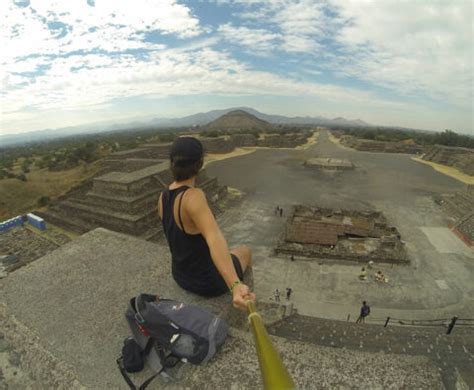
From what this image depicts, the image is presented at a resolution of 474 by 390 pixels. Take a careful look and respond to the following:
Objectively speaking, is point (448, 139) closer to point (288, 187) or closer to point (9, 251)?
point (288, 187)

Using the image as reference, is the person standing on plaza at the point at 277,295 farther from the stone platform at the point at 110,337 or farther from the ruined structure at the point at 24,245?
the ruined structure at the point at 24,245

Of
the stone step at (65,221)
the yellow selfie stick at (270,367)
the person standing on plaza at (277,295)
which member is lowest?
the stone step at (65,221)

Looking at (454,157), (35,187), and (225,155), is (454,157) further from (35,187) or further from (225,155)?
(35,187)

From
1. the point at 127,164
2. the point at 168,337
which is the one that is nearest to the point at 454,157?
the point at 127,164

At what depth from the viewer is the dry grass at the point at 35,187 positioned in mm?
18312

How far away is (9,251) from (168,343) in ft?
49.7

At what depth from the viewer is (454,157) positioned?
3494 centimetres

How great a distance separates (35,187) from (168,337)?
84.0ft

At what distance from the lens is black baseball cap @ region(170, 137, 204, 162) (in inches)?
78.1

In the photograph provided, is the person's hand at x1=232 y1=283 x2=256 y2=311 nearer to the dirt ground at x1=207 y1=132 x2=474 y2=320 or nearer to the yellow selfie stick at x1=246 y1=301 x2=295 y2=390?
the yellow selfie stick at x1=246 y1=301 x2=295 y2=390

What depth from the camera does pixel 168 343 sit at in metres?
1.74

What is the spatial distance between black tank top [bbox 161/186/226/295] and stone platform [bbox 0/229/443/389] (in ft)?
0.46

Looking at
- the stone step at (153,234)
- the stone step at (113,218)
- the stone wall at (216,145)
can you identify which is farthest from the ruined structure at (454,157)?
the stone step at (113,218)

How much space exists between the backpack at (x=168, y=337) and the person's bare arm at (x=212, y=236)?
383 mm
